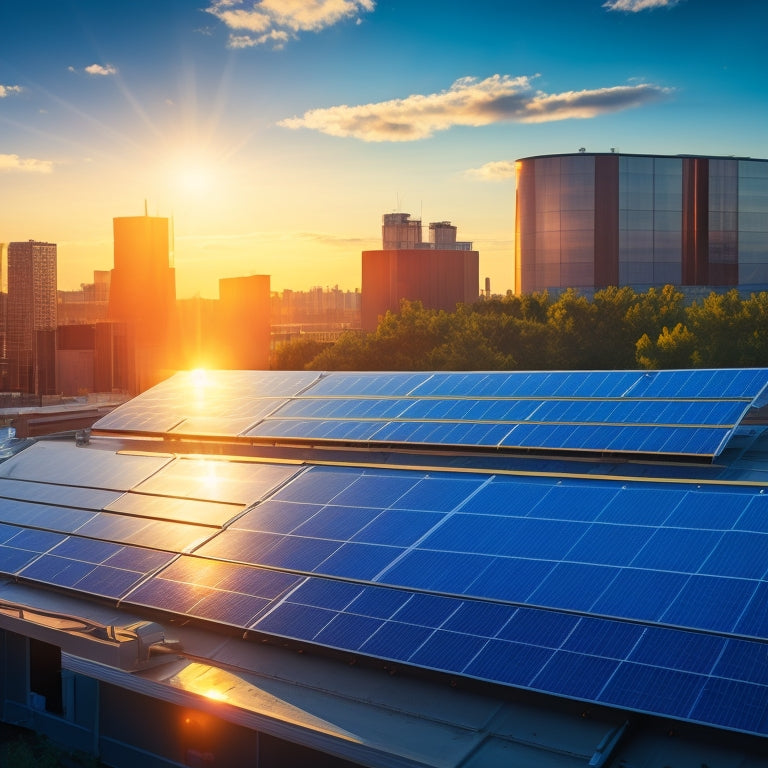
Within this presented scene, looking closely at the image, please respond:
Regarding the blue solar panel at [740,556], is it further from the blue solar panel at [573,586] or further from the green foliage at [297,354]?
the green foliage at [297,354]

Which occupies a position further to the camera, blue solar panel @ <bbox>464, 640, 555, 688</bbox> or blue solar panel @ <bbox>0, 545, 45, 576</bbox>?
blue solar panel @ <bbox>0, 545, 45, 576</bbox>

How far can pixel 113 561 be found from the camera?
1005 inches

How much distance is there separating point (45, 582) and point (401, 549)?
32.2ft

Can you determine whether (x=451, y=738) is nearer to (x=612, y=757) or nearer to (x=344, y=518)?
(x=612, y=757)

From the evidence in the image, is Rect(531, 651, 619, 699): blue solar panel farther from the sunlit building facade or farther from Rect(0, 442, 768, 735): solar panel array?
the sunlit building facade

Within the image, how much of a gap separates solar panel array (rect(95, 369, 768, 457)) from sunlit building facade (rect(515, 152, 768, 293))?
100.0 meters

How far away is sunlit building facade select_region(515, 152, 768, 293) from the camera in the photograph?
132000mm

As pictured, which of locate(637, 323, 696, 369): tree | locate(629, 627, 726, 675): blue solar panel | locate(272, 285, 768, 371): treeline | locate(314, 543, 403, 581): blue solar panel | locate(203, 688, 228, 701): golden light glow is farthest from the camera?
locate(272, 285, 768, 371): treeline

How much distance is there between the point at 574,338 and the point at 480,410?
56.3 metres

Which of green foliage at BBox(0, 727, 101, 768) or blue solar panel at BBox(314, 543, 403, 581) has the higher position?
blue solar panel at BBox(314, 543, 403, 581)

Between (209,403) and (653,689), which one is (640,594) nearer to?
(653,689)

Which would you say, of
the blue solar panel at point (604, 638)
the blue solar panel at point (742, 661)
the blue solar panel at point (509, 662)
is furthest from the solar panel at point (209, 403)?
the blue solar panel at point (742, 661)

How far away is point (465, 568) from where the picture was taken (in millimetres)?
21172

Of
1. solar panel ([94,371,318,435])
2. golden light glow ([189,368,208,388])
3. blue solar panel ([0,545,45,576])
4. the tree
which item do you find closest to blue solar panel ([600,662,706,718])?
blue solar panel ([0,545,45,576])
